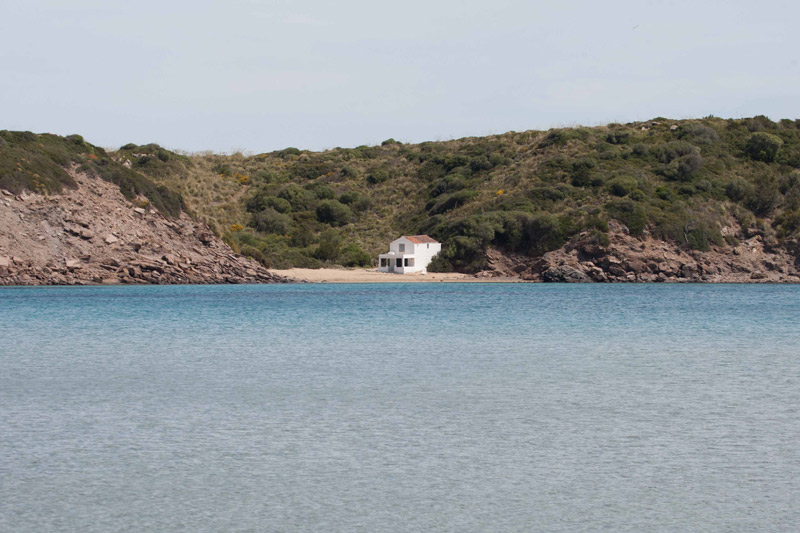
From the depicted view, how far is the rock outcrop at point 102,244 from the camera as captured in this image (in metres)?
50.6

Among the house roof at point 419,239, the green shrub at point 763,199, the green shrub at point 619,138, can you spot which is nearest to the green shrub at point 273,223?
the house roof at point 419,239

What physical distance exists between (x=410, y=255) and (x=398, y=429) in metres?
58.7

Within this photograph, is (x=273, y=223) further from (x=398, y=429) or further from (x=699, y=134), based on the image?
(x=398, y=429)

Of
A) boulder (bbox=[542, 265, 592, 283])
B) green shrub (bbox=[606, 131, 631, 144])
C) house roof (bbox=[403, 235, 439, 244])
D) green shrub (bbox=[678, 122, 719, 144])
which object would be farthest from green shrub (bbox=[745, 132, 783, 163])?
house roof (bbox=[403, 235, 439, 244])

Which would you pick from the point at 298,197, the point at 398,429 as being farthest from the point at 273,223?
the point at 398,429

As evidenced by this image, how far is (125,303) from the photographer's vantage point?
3934cm

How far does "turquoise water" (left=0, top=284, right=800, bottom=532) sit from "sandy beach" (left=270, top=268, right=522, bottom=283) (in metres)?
38.2

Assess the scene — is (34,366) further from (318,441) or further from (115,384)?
(318,441)

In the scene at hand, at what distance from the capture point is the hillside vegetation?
67312 mm

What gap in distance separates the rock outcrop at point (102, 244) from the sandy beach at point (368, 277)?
5223 millimetres

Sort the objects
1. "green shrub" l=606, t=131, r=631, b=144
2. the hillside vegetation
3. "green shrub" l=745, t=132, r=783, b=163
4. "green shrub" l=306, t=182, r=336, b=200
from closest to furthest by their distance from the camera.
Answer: the hillside vegetation, "green shrub" l=745, t=132, r=783, b=163, "green shrub" l=606, t=131, r=631, b=144, "green shrub" l=306, t=182, r=336, b=200

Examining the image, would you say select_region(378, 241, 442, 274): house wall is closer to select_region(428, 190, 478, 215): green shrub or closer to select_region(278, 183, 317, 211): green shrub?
select_region(428, 190, 478, 215): green shrub

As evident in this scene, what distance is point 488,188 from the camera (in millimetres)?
86938

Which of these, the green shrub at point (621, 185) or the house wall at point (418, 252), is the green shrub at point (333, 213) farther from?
the green shrub at point (621, 185)
